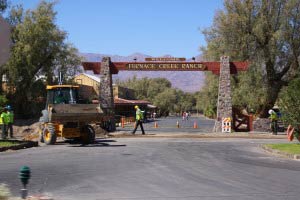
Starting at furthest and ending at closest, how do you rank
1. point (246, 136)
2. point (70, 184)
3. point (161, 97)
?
1. point (161, 97)
2. point (246, 136)
3. point (70, 184)

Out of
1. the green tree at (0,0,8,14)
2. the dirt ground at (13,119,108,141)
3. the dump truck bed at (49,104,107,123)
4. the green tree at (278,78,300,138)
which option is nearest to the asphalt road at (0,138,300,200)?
the green tree at (278,78,300,138)

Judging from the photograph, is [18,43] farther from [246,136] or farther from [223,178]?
[223,178]

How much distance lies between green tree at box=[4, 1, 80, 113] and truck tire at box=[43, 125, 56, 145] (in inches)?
922

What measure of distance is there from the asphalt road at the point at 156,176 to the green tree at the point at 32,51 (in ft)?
98.3

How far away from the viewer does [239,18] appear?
41.7 meters

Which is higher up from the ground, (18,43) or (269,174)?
(18,43)

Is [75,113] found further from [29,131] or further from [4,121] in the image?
[29,131]

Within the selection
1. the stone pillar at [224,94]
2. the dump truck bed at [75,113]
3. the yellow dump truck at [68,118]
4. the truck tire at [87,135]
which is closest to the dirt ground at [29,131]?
the yellow dump truck at [68,118]

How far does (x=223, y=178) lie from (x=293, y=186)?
1819 mm

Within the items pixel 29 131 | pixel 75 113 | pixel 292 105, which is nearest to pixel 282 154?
pixel 292 105

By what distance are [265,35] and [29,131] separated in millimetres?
20331

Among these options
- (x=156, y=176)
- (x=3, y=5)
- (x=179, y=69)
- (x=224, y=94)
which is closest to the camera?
(x=156, y=176)

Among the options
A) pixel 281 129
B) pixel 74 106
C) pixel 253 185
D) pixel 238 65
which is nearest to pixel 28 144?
pixel 74 106

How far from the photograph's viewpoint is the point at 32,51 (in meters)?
47.8
